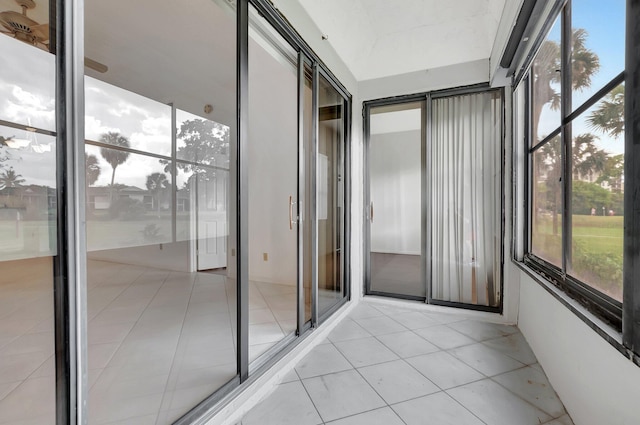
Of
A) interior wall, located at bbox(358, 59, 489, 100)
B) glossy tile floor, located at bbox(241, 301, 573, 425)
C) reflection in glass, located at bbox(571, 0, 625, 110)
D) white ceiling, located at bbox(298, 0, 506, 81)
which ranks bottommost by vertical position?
glossy tile floor, located at bbox(241, 301, 573, 425)

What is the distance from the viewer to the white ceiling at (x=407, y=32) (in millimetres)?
2665

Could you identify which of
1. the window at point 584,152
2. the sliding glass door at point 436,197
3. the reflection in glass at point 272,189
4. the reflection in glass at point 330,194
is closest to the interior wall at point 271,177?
the reflection in glass at point 272,189

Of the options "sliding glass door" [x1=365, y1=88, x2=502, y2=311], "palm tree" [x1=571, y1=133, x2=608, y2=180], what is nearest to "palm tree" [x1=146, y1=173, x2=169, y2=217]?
"palm tree" [x1=571, y1=133, x2=608, y2=180]

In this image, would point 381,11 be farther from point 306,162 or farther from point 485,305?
point 485,305

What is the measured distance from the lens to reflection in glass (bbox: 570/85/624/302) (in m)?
1.27

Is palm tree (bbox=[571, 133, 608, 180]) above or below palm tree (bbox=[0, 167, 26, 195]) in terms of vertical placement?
above

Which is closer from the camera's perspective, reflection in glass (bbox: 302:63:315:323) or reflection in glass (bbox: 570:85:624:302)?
reflection in glass (bbox: 570:85:624:302)

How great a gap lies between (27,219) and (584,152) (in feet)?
7.90

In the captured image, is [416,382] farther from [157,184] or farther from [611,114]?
[157,184]

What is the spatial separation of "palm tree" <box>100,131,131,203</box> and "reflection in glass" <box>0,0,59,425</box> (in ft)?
0.85

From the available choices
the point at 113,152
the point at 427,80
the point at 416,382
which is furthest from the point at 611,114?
the point at 113,152

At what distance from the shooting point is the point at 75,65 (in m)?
0.89

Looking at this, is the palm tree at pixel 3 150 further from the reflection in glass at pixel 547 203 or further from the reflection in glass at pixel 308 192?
the reflection in glass at pixel 547 203

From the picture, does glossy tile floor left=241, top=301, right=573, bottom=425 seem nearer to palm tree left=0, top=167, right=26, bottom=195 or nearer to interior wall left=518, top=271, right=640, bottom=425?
interior wall left=518, top=271, right=640, bottom=425
